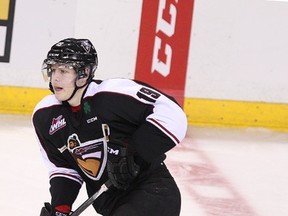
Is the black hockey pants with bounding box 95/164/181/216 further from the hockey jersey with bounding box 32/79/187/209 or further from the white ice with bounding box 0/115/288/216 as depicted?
the white ice with bounding box 0/115/288/216

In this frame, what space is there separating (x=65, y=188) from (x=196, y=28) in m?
2.90

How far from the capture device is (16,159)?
171 inches

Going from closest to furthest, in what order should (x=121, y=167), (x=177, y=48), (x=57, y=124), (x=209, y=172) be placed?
(x=121, y=167)
(x=57, y=124)
(x=209, y=172)
(x=177, y=48)

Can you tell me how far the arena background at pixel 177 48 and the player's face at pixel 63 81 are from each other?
287 centimetres

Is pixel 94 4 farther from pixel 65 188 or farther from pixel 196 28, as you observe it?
pixel 65 188

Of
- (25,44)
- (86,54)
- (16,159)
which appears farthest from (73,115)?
(25,44)

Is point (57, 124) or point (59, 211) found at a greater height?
point (57, 124)

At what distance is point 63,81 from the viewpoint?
7.84 ft

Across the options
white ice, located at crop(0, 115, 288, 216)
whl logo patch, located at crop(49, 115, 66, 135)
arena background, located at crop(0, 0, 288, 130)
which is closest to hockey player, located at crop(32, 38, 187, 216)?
whl logo patch, located at crop(49, 115, 66, 135)

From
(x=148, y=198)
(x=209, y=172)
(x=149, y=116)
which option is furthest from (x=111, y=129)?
(x=209, y=172)

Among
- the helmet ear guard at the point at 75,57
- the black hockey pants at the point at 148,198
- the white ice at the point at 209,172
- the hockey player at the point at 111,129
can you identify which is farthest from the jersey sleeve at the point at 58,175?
the white ice at the point at 209,172

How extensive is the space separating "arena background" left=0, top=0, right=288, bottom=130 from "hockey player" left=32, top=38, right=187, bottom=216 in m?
2.76

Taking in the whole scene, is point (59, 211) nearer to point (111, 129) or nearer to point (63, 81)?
point (111, 129)

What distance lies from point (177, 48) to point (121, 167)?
302cm
